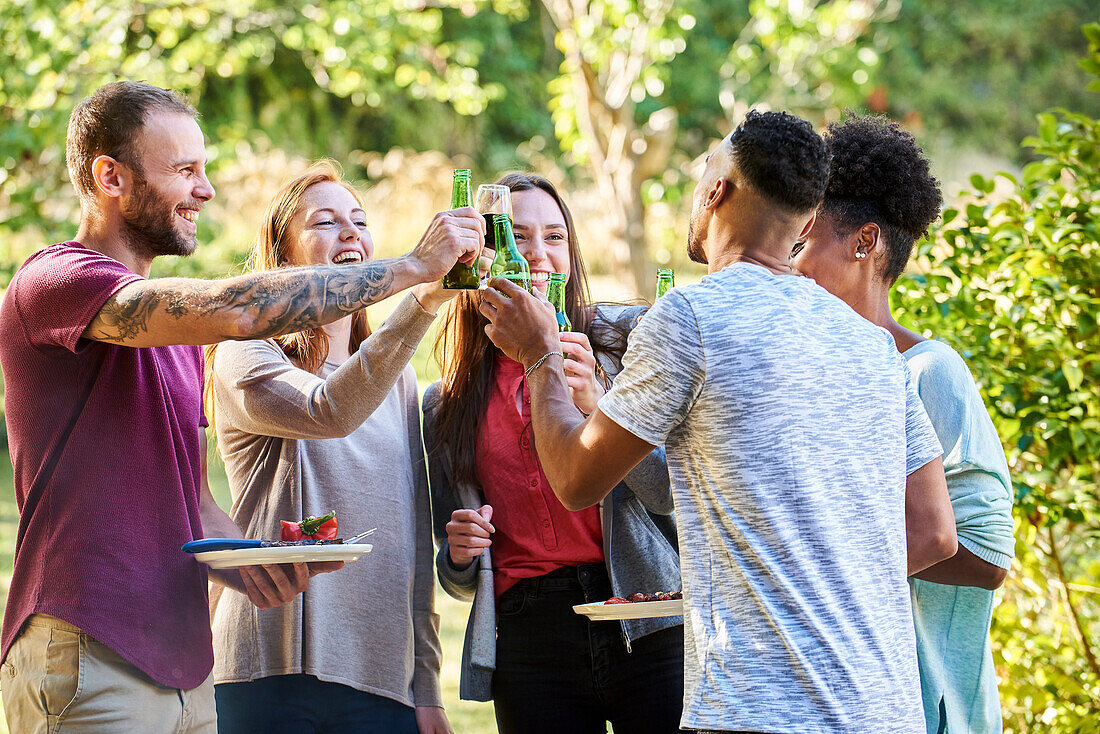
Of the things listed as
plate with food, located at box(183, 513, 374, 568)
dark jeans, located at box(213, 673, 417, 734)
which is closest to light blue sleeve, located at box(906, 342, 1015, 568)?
plate with food, located at box(183, 513, 374, 568)

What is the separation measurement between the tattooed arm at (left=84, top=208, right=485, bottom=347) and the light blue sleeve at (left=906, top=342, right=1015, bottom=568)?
1.27 m

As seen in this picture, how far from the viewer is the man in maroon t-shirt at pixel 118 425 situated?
2211 millimetres

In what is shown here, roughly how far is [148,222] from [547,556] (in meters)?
1.34

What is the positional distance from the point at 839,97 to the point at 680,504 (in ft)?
28.4

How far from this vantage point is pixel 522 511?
2.98 metres

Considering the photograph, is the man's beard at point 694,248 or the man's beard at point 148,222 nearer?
the man's beard at point 694,248

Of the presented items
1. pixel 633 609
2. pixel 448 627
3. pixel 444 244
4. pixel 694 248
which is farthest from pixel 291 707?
pixel 448 627

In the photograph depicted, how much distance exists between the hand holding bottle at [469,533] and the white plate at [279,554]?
0.57 m

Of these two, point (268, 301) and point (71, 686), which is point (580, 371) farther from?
point (71, 686)

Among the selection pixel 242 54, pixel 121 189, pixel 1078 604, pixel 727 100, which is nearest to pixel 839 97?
pixel 727 100

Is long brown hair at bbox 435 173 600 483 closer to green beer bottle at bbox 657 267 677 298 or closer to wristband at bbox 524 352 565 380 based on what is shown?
green beer bottle at bbox 657 267 677 298

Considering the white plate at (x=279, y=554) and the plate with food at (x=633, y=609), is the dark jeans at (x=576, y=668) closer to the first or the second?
the plate with food at (x=633, y=609)

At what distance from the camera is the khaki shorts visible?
7.17ft

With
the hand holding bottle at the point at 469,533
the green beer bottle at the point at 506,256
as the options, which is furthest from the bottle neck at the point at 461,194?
the hand holding bottle at the point at 469,533
